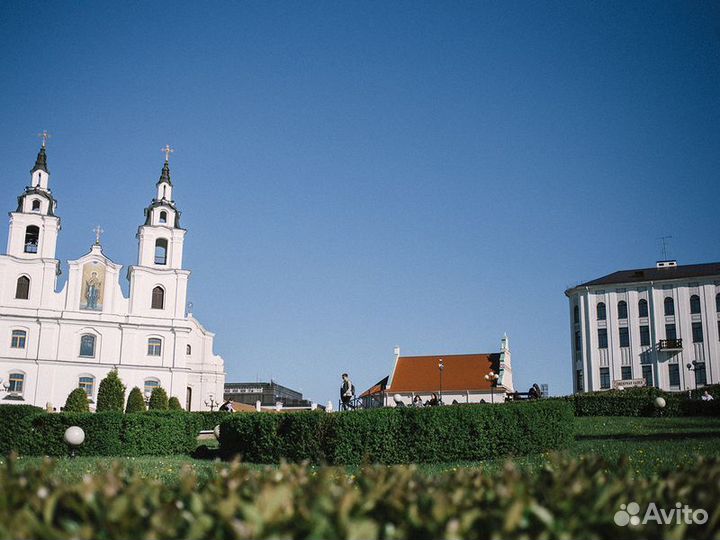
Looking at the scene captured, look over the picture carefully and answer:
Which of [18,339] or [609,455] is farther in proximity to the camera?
[18,339]

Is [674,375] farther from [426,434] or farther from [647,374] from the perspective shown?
[426,434]

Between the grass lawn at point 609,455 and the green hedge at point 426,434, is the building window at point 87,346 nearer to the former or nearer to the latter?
the grass lawn at point 609,455

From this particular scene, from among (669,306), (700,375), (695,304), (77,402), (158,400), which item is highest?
(695,304)

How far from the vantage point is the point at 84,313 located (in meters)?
57.2

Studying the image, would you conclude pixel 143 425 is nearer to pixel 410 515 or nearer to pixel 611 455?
pixel 611 455

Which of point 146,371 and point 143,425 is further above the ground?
point 146,371

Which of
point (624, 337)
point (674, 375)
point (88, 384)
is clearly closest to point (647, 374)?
point (674, 375)

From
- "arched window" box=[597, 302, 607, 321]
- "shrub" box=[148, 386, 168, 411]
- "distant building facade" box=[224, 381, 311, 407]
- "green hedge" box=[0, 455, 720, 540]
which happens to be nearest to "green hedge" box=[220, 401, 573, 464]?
"green hedge" box=[0, 455, 720, 540]

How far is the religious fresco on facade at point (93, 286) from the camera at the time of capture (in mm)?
57844

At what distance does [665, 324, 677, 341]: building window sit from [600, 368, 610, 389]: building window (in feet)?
19.3

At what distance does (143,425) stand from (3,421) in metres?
4.42

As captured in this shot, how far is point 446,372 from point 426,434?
53003 mm

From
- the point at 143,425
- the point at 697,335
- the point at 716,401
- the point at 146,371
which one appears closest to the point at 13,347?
the point at 146,371

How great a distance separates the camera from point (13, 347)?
54344 mm
